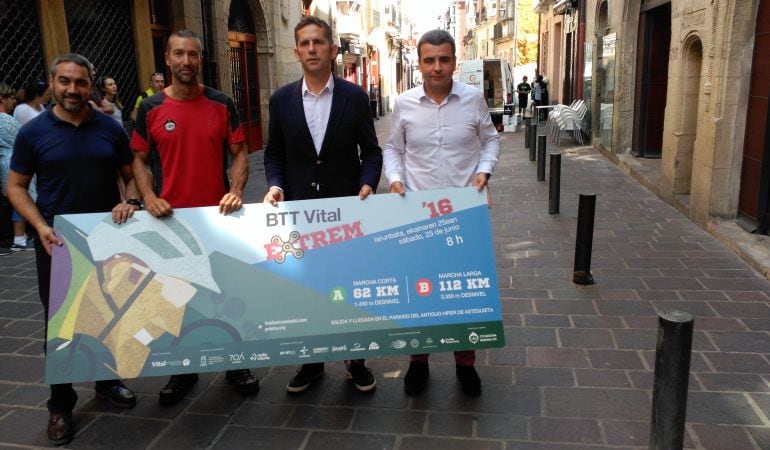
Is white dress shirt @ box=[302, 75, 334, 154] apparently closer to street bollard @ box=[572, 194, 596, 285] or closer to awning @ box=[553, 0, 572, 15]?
street bollard @ box=[572, 194, 596, 285]

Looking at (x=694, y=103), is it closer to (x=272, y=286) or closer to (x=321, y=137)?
(x=321, y=137)

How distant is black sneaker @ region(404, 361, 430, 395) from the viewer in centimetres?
367

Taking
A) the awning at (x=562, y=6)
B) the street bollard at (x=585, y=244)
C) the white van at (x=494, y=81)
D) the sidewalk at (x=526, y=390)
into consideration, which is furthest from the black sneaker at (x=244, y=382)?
the awning at (x=562, y=6)

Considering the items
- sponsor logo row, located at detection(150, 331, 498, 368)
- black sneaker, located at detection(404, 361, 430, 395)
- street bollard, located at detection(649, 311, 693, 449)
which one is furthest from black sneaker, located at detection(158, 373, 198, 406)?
street bollard, located at detection(649, 311, 693, 449)

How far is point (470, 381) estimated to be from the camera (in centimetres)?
363

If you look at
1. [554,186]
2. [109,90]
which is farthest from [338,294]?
[109,90]

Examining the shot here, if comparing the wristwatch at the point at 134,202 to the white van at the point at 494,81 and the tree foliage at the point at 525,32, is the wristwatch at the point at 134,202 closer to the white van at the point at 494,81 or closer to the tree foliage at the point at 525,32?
the white van at the point at 494,81

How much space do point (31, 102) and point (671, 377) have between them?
23.7 feet

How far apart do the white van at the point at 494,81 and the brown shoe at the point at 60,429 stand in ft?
60.2

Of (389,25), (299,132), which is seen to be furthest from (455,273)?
(389,25)

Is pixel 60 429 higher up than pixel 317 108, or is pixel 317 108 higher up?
pixel 317 108

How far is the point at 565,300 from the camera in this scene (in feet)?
16.8

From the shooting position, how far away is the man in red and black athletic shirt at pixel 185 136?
340cm

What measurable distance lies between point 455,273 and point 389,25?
40.8 metres
